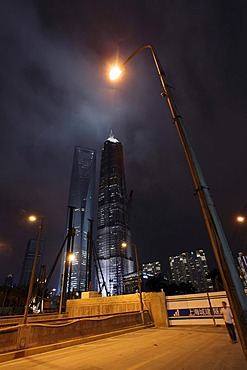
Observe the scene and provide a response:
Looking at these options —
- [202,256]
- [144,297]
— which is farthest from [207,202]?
[202,256]

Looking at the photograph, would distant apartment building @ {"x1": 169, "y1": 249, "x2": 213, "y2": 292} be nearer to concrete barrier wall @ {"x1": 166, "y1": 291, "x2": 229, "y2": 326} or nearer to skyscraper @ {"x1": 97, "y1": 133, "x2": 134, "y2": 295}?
skyscraper @ {"x1": 97, "y1": 133, "x2": 134, "y2": 295}

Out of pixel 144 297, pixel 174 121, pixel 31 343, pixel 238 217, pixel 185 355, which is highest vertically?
pixel 238 217

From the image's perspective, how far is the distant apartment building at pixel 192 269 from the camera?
185 m

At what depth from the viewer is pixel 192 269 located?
190625mm

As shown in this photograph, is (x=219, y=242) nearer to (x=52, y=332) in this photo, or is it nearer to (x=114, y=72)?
(x=114, y=72)

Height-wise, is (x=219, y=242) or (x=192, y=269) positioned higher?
(x=192, y=269)

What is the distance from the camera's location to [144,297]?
18531mm

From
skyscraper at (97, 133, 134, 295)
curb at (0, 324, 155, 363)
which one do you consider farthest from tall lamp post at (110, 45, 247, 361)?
skyscraper at (97, 133, 134, 295)

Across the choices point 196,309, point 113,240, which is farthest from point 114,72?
point 113,240

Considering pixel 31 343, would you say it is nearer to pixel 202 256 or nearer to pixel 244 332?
pixel 244 332

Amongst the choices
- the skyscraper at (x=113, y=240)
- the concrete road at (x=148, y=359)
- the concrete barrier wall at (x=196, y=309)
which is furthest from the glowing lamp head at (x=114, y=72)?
the skyscraper at (x=113, y=240)

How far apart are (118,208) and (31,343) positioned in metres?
184

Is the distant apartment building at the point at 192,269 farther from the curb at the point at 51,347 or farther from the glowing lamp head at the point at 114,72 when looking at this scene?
the glowing lamp head at the point at 114,72

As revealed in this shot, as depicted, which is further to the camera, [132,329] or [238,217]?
[238,217]
